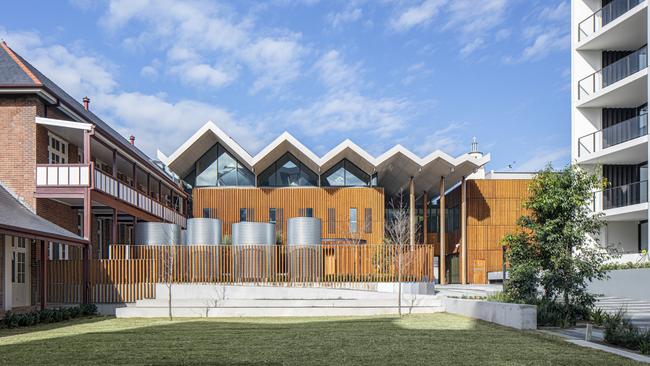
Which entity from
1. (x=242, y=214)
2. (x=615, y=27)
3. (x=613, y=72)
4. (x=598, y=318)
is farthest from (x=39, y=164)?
(x=613, y=72)

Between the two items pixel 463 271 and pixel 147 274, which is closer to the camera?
pixel 147 274

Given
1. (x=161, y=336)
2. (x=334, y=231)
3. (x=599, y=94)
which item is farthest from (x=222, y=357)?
(x=334, y=231)

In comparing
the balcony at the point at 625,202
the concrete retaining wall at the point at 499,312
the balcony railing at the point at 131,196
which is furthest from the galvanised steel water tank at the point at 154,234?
the balcony at the point at 625,202

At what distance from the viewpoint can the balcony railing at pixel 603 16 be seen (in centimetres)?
2962

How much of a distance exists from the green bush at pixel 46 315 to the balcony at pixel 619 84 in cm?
2452

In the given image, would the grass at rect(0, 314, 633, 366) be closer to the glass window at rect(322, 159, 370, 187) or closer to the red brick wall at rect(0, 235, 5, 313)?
the red brick wall at rect(0, 235, 5, 313)

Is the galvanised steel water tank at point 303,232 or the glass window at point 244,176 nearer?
the galvanised steel water tank at point 303,232

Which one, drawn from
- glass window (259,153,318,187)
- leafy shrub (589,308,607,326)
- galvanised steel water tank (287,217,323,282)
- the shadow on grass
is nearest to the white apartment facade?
leafy shrub (589,308,607,326)

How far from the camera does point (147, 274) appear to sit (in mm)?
23531

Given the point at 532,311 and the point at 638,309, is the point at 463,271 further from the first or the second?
the point at 532,311

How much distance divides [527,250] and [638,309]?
5927mm

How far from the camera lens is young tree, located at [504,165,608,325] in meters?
15.9

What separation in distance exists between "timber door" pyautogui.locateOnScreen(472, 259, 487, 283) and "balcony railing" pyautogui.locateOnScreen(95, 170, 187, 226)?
68.0ft

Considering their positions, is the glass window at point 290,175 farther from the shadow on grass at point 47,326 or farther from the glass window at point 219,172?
the shadow on grass at point 47,326
